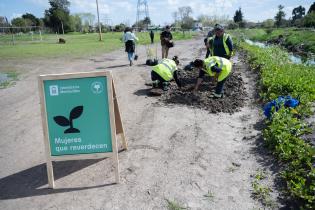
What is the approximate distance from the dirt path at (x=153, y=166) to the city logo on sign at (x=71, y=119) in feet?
2.67

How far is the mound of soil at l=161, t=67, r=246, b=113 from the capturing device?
25.1ft

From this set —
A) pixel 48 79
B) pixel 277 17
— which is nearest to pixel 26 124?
pixel 48 79

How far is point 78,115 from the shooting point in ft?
14.1

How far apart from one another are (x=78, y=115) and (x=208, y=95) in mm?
4851

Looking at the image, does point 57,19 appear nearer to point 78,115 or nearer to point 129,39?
point 129,39

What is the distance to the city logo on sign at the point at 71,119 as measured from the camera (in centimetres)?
427

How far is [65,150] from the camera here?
14.2ft

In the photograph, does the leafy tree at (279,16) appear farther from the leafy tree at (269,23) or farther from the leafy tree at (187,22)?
the leafy tree at (187,22)

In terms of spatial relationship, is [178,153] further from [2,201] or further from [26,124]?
[26,124]

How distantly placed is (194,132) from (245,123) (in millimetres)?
1339

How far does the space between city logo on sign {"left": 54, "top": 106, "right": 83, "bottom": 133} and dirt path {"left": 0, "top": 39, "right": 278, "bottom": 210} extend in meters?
0.81

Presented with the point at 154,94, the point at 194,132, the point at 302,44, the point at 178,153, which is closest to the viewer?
the point at 178,153

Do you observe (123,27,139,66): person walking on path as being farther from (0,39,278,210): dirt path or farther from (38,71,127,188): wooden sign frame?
(38,71,127,188): wooden sign frame

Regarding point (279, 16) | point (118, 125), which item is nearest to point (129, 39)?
point (118, 125)
